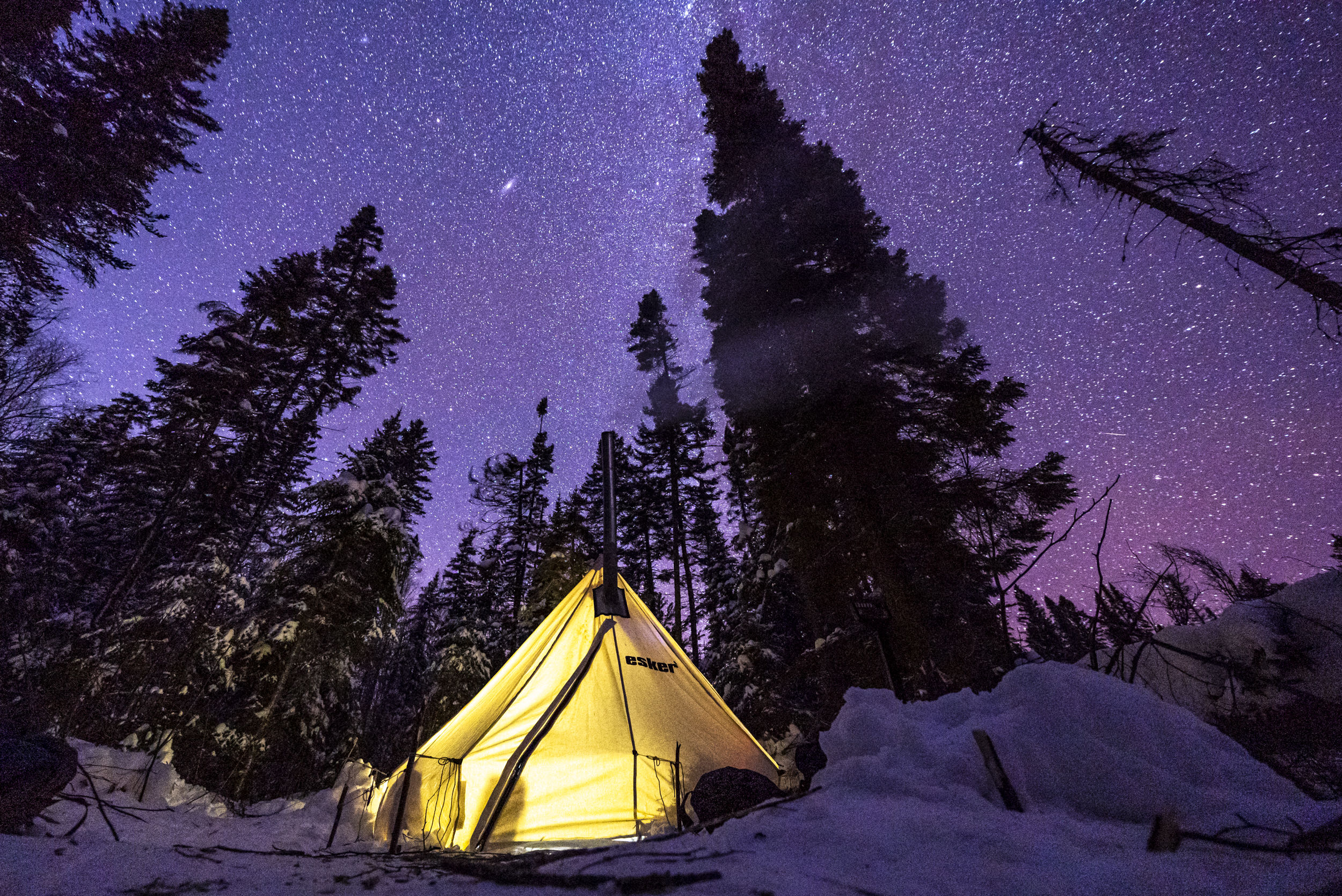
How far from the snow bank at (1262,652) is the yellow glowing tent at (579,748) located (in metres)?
5.01

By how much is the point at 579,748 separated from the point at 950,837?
5818 millimetres

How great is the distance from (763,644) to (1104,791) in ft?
43.0

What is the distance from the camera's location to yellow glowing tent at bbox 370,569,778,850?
599 centimetres

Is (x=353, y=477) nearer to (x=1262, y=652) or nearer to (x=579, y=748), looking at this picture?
(x=579, y=748)

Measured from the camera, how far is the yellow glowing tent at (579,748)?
5992 millimetres

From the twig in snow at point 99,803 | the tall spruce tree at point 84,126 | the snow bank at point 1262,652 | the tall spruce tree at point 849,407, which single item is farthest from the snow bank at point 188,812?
the tall spruce tree at point 84,126

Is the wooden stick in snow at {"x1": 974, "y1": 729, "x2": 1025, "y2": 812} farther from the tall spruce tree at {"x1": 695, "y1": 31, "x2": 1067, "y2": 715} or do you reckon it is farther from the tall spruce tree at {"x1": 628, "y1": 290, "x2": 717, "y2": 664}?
the tall spruce tree at {"x1": 628, "y1": 290, "x2": 717, "y2": 664}

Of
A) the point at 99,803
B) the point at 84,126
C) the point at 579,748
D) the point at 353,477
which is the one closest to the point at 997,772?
the point at 99,803

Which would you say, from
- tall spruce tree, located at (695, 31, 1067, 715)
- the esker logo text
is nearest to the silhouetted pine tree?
the esker logo text

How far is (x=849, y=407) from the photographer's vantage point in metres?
9.54

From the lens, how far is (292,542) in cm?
1299

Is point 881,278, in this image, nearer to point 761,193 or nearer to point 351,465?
point 761,193

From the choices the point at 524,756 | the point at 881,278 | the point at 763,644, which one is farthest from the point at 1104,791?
the point at 763,644

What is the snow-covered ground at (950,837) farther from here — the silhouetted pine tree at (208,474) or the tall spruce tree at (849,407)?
the silhouetted pine tree at (208,474)
